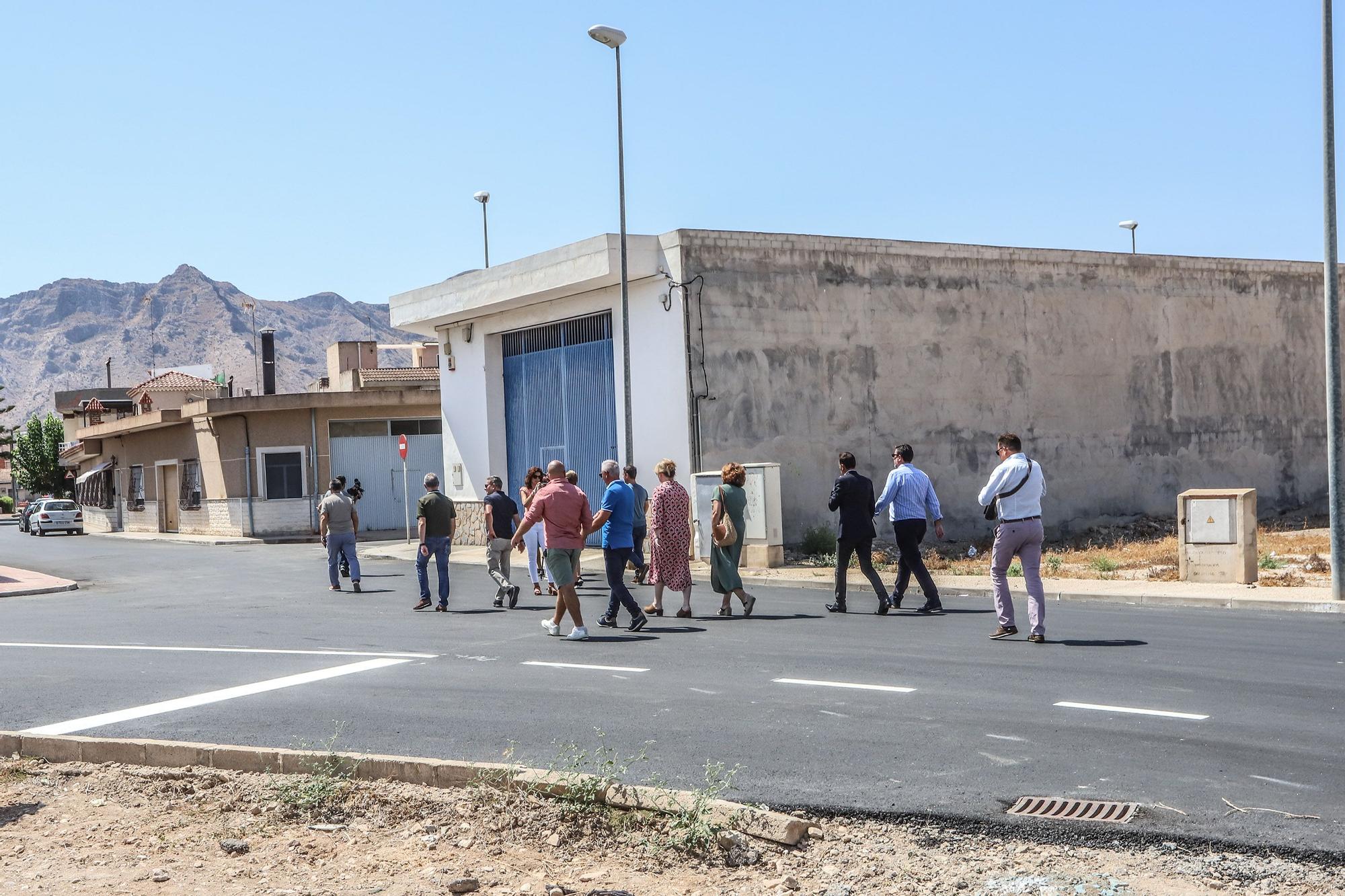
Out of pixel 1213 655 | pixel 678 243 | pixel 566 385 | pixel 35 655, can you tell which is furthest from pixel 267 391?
pixel 1213 655

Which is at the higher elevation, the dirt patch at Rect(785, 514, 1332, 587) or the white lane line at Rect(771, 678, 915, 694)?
the white lane line at Rect(771, 678, 915, 694)

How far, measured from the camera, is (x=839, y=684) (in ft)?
30.9

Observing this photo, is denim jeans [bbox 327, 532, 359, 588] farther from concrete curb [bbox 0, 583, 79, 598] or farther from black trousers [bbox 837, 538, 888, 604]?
black trousers [bbox 837, 538, 888, 604]

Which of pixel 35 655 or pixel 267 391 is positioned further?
pixel 267 391

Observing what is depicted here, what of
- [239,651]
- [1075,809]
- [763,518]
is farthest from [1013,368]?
[1075,809]

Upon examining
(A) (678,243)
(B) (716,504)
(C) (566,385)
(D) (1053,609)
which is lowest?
(D) (1053,609)

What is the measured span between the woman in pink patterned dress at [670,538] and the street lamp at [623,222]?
7.97m

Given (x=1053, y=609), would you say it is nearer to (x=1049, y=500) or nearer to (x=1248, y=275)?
(x=1049, y=500)

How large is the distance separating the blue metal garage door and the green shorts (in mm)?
12229

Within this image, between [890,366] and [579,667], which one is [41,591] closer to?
[579,667]

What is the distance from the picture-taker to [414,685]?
32.4 ft

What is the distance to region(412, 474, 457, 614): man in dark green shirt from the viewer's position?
53.4 feet

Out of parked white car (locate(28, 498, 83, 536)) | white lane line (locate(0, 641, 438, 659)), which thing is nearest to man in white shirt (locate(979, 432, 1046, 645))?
white lane line (locate(0, 641, 438, 659))

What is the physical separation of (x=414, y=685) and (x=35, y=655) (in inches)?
192
